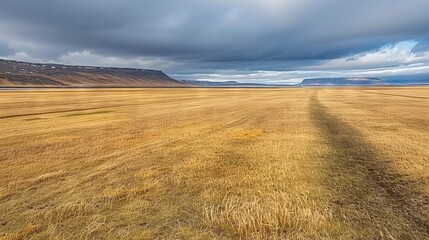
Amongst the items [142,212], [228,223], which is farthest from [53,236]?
[228,223]

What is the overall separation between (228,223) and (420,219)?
401cm

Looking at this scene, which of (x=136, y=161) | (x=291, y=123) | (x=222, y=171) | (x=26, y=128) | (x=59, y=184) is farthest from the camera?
(x=291, y=123)

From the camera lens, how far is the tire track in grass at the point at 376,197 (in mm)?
6086

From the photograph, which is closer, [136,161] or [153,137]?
[136,161]

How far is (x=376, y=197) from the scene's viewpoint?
25.0 feet

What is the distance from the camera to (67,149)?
43.7ft

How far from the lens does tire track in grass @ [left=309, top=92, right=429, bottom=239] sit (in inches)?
240

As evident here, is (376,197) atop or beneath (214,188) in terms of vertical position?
atop

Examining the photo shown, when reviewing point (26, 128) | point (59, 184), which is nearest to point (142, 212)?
point (59, 184)

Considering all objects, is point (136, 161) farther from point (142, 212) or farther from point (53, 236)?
point (53, 236)

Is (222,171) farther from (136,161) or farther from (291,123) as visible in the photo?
(291,123)

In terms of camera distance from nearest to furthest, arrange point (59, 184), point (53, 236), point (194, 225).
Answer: point (53, 236) < point (194, 225) < point (59, 184)

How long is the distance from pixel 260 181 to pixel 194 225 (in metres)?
3.24

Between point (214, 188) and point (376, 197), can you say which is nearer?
point (376, 197)
